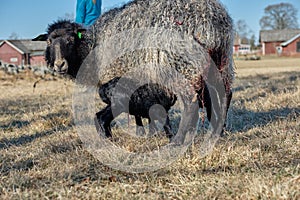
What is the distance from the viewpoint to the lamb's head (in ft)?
17.4

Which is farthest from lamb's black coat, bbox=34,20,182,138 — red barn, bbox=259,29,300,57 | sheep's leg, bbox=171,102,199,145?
red barn, bbox=259,29,300,57

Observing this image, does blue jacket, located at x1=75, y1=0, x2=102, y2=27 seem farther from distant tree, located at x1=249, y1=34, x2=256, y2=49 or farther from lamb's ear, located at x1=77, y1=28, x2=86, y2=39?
distant tree, located at x1=249, y1=34, x2=256, y2=49

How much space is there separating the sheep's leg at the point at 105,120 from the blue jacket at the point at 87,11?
1.60m

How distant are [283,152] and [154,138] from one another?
5.83 ft

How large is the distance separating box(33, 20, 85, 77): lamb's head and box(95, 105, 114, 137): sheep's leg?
73 cm

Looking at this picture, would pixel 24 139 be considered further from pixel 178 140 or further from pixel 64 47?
pixel 178 140

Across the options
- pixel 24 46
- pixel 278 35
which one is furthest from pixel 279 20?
pixel 24 46

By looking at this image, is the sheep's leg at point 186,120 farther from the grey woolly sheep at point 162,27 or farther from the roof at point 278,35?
the roof at point 278,35

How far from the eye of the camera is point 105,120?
17.6 feet

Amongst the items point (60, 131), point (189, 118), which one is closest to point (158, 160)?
point (189, 118)

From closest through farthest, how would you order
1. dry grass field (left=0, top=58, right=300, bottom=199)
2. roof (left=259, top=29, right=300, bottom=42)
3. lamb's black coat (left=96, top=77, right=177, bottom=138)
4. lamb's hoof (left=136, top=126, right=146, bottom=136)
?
dry grass field (left=0, top=58, right=300, bottom=199)
lamb's black coat (left=96, top=77, right=177, bottom=138)
lamb's hoof (left=136, top=126, right=146, bottom=136)
roof (left=259, top=29, right=300, bottom=42)

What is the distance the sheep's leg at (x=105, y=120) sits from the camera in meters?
5.34

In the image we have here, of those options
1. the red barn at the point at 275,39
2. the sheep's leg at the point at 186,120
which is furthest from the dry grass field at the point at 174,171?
the red barn at the point at 275,39

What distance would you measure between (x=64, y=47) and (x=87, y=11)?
1.20 m
